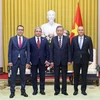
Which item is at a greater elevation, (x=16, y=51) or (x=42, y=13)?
(x=42, y=13)

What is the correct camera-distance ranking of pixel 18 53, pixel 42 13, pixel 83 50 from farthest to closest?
pixel 42 13
pixel 83 50
pixel 18 53

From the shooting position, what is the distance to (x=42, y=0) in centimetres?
922

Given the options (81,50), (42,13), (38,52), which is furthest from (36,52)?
(42,13)

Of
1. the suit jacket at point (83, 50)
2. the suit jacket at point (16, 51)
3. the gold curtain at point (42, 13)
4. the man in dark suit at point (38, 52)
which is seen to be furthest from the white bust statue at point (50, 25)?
the suit jacket at point (16, 51)

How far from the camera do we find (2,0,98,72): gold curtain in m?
9.18

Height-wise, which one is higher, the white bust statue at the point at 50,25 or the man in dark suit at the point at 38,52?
the white bust statue at the point at 50,25

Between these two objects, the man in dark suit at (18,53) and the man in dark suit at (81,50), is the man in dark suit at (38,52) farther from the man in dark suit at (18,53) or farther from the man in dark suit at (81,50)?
the man in dark suit at (81,50)

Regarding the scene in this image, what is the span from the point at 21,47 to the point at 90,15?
431 centimetres

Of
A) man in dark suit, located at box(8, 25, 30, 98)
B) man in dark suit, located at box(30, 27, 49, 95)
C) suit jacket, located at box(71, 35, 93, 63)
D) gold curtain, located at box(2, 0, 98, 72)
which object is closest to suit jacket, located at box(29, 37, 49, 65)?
man in dark suit, located at box(30, 27, 49, 95)

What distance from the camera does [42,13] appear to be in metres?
9.25

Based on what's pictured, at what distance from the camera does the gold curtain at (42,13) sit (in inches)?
361

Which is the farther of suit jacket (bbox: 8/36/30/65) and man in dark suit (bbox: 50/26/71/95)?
man in dark suit (bbox: 50/26/71/95)

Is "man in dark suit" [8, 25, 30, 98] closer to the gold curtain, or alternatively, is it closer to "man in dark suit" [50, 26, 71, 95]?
"man in dark suit" [50, 26, 71, 95]

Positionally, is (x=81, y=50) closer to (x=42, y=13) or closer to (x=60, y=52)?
(x=60, y=52)
